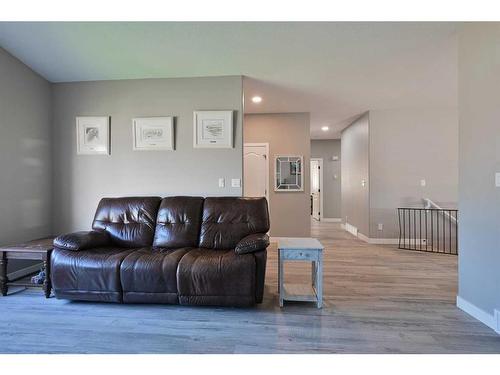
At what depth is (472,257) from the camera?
2.30 metres

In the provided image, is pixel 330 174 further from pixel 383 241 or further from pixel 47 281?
pixel 47 281

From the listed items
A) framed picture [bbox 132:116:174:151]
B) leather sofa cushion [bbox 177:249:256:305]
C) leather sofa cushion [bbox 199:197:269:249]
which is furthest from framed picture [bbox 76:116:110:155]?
leather sofa cushion [bbox 177:249:256:305]

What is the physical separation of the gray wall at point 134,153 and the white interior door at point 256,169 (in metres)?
1.91

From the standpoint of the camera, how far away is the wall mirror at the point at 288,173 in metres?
5.26

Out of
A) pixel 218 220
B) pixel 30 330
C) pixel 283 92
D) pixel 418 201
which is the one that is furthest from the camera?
pixel 418 201

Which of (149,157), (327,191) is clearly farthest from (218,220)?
(327,191)

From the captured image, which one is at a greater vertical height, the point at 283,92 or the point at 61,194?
the point at 283,92

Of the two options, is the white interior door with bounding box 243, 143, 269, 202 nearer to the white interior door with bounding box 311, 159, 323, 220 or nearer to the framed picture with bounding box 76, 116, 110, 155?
the framed picture with bounding box 76, 116, 110, 155

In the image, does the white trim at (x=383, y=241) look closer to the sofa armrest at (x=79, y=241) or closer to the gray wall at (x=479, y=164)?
the gray wall at (x=479, y=164)

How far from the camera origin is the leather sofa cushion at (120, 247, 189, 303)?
2.36 m

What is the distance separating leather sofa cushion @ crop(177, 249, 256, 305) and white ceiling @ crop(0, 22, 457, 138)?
2.28 metres
